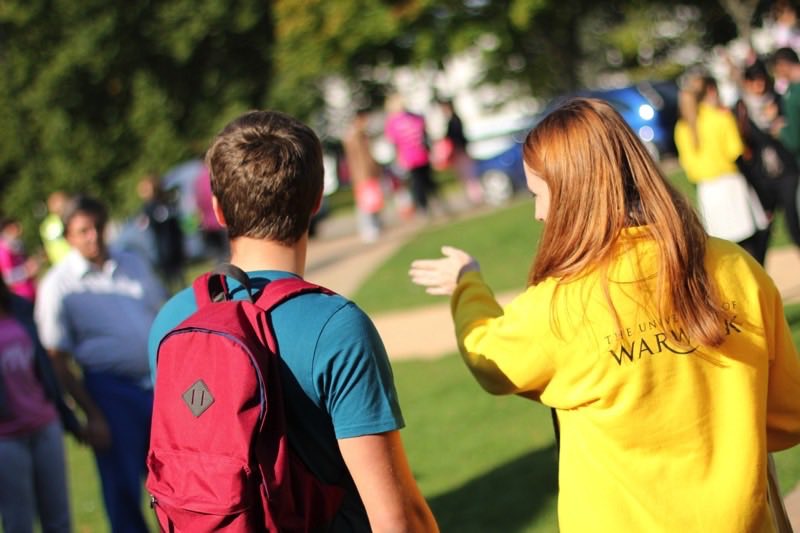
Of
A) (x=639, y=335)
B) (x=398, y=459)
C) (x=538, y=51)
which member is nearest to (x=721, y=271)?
(x=639, y=335)

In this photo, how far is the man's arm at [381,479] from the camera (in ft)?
7.79

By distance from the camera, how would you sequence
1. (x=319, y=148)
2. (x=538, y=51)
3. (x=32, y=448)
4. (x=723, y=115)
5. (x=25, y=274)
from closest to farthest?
1. (x=319, y=148)
2. (x=32, y=448)
3. (x=723, y=115)
4. (x=25, y=274)
5. (x=538, y=51)

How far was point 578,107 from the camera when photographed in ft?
8.57

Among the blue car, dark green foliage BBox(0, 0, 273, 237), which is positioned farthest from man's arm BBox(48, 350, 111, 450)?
dark green foliage BBox(0, 0, 273, 237)

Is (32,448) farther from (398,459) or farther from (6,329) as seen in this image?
(398,459)

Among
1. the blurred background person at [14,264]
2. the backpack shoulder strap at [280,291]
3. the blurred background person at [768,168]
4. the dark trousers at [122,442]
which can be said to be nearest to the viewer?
the backpack shoulder strap at [280,291]

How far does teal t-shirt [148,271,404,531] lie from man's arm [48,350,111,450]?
10.5ft

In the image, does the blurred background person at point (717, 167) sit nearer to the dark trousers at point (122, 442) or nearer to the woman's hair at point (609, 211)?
the dark trousers at point (122, 442)

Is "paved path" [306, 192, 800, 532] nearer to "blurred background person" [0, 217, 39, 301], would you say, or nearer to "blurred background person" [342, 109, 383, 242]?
"blurred background person" [342, 109, 383, 242]

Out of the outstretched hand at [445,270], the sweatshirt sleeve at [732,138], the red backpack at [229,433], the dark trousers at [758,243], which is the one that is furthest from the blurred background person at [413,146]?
the red backpack at [229,433]

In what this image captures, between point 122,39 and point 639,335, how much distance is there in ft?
126

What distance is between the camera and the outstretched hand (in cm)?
296

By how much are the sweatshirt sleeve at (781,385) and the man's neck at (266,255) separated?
1.20 meters

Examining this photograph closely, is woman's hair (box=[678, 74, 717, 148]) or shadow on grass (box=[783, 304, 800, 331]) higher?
woman's hair (box=[678, 74, 717, 148])
